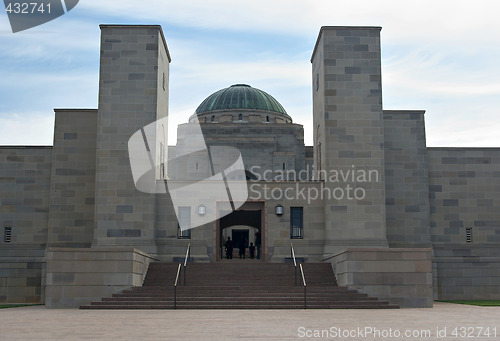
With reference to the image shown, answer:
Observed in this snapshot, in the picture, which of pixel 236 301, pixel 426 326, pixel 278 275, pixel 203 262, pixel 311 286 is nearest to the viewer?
pixel 426 326

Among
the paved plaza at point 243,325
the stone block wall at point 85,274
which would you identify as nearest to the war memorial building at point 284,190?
the stone block wall at point 85,274

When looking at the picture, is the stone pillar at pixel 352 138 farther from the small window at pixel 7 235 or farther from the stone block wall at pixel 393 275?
the small window at pixel 7 235

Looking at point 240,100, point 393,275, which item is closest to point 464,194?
point 393,275

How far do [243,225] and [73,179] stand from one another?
15.9m

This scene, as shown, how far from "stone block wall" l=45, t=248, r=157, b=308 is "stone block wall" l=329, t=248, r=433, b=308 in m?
7.59

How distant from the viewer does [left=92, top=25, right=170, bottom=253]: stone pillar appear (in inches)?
1073

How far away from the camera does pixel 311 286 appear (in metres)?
22.8

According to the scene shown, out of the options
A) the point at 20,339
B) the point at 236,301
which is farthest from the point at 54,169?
the point at 20,339

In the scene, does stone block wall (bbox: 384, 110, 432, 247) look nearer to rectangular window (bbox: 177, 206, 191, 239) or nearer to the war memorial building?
the war memorial building

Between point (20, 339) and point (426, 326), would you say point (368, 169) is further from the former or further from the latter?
point (20, 339)

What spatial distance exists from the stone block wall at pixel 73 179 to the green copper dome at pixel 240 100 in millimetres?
29035

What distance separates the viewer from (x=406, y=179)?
98.5ft

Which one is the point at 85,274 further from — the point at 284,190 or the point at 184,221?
the point at 284,190

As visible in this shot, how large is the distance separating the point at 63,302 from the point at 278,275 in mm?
7821
